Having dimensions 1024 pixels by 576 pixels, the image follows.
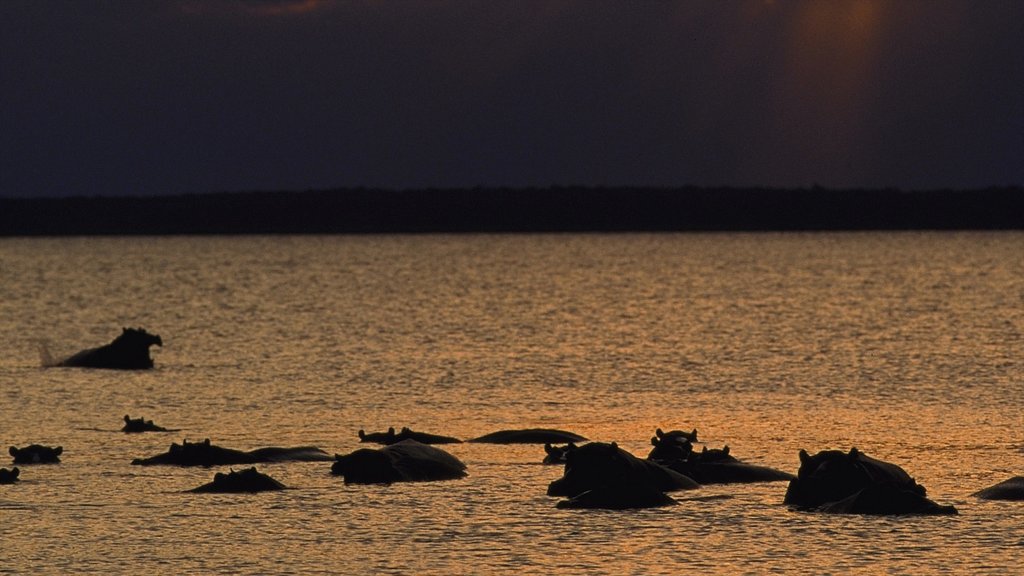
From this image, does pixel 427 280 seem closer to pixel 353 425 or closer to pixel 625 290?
pixel 625 290

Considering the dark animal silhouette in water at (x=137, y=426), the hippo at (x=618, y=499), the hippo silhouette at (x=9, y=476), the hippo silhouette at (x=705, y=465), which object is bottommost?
the hippo silhouette at (x=9, y=476)

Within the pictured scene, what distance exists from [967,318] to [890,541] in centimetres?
7017

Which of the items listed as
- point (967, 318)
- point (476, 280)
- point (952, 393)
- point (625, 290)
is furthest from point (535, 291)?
point (952, 393)

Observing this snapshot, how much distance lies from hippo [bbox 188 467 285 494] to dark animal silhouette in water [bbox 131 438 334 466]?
9.71ft

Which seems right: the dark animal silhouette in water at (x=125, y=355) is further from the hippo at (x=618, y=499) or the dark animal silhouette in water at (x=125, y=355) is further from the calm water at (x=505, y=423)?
the hippo at (x=618, y=499)

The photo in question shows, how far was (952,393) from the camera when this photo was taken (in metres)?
49.2

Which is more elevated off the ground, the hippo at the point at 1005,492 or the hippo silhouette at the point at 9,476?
the hippo at the point at 1005,492

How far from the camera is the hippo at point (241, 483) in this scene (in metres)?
30.7

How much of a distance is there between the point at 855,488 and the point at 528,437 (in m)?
9.89

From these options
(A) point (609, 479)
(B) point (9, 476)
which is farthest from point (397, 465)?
(B) point (9, 476)

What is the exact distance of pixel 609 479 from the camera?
29297 millimetres

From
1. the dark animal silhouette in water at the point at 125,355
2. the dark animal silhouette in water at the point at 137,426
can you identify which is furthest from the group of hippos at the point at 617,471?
the dark animal silhouette in water at the point at 125,355

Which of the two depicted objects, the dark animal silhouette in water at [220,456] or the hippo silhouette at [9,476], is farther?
the dark animal silhouette in water at [220,456]

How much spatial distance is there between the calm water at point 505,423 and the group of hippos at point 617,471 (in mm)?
450
